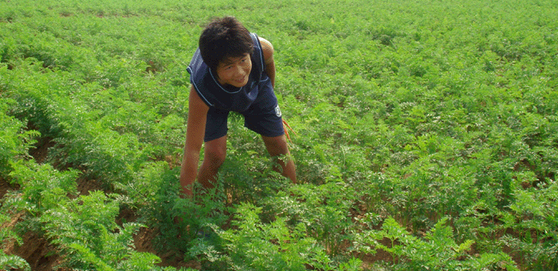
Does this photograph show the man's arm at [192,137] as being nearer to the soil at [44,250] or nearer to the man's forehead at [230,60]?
the man's forehead at [230,60]

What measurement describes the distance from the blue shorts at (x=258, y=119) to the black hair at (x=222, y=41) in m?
0.87

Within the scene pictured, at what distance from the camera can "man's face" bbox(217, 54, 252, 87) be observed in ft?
10.3

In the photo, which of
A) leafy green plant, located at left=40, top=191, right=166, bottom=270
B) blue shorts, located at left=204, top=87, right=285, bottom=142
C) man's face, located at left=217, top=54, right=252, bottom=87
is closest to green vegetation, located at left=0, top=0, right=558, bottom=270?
leafy green plant, located at left=40, top=191, right=166, bottom=270

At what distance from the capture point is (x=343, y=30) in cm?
1304

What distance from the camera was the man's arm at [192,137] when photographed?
3334mm

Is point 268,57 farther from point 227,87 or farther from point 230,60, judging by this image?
point 230,60

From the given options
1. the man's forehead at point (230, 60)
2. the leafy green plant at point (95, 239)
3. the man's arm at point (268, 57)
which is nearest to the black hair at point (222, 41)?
the man's forehead at point (230, 60)

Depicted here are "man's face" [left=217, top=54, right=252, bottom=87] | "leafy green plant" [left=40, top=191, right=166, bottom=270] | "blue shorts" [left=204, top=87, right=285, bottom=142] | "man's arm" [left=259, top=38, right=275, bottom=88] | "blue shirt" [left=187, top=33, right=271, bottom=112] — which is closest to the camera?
"leafy green plant" [left=40, top=191, right=166, bottom=270]

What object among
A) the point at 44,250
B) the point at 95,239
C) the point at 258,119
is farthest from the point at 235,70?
the point at 44,250

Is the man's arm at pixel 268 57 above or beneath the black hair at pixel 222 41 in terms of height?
beneath

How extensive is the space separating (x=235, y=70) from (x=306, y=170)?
6.57ft

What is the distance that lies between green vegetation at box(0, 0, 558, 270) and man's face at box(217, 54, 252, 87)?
3.40ft

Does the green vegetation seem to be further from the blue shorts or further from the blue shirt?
the blue shirt

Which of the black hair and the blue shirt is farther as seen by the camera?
the blue shirt
